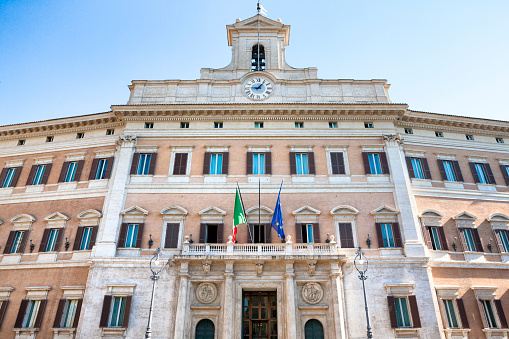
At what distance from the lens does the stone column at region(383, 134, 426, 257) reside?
20.8 m

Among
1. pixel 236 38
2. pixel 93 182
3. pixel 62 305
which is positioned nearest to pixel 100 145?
pixel 93 182

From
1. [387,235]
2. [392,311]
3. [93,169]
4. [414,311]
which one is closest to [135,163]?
[93,169]

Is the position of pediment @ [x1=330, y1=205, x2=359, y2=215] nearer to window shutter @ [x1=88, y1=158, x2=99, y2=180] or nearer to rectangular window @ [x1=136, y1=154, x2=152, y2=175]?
rectangular window @ [x1=136, y1=154, x2=152, y2=175]

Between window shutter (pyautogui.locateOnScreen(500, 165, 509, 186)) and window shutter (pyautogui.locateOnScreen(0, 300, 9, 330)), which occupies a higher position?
window shutter (pyautogui.locateOnScreen(500, 165, 509, 186))

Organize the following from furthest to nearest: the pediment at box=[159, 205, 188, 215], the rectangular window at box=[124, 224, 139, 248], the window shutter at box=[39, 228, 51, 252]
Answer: the window shutter at box=[39, 228, 51, 252] < the pediment at box=[159, 205, 188, 215] < the rectangular window at box=[124, 224, 139, 248]

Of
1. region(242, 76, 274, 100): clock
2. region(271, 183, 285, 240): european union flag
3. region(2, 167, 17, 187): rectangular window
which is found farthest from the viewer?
region(242, 76, 274, 100): clock

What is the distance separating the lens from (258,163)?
23781 millimetres

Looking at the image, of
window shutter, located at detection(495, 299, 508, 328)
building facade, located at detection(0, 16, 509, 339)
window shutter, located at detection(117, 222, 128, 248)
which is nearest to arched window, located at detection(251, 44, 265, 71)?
building facade, located at detection(0, 16, 509, 339)

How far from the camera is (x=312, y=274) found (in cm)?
1964

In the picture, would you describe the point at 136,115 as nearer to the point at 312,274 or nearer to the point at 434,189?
the point at 312,274

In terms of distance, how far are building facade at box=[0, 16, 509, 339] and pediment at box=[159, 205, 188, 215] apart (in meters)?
0.15

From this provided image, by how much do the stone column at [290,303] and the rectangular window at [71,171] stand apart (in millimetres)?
15555

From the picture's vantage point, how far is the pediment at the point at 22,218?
23.2 meters

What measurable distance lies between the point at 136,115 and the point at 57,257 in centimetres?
1018
